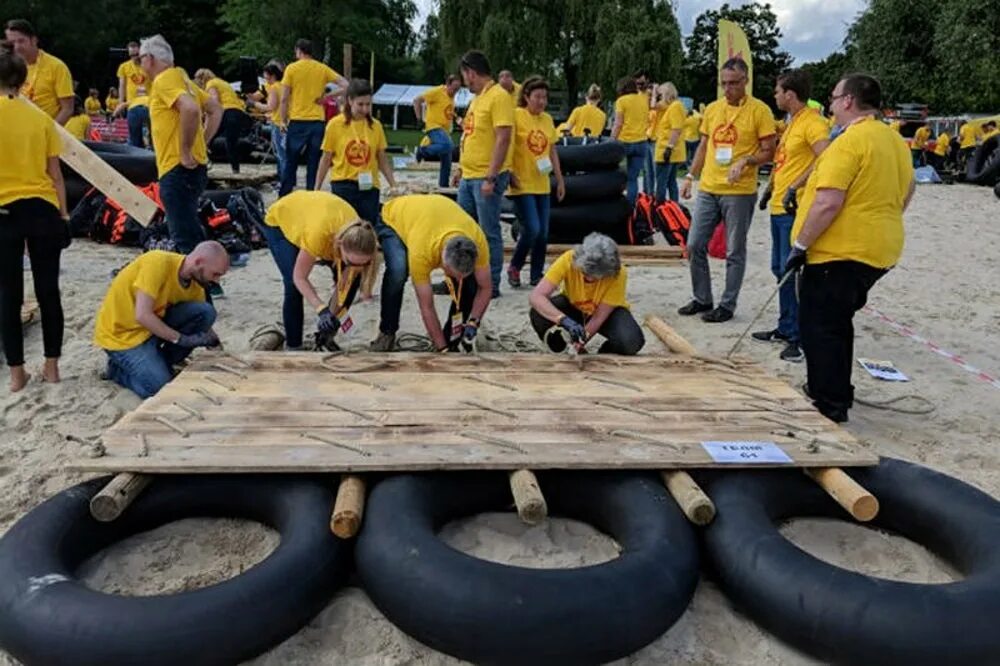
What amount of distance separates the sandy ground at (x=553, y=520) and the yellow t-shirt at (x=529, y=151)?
856mm

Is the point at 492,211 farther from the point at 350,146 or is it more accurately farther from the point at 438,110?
the point at 438,110

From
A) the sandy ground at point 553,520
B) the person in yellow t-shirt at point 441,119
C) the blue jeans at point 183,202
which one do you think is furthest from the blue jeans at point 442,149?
the blue jeans at point 183,202

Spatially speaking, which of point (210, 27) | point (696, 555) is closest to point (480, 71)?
point (696, 555)

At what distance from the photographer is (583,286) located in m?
4.39

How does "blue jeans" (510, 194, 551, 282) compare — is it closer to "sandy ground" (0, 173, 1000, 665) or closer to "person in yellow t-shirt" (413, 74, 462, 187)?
"sandy ground" (0, 173, 1000, 665)

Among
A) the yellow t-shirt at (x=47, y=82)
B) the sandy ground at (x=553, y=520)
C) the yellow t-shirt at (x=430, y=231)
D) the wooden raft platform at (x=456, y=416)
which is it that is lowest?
the sandy ground at (x=553, y=520)

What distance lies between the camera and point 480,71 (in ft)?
18.1

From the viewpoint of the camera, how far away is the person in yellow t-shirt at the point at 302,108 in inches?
295

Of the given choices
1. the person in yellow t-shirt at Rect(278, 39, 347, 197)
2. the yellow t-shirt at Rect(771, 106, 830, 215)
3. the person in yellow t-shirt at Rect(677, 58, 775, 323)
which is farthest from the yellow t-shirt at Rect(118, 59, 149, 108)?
the yellow t-shirt at Rect(771, 106, 830, 215)

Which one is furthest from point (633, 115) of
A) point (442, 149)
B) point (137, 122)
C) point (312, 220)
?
point (312, 220)

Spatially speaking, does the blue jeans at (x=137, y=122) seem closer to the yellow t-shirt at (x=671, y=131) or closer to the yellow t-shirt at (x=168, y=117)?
the yellow t-shirt at (x=168, y=117)

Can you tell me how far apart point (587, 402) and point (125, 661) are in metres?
1.95

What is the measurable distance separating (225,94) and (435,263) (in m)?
8.01

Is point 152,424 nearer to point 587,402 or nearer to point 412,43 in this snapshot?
point 587,402
